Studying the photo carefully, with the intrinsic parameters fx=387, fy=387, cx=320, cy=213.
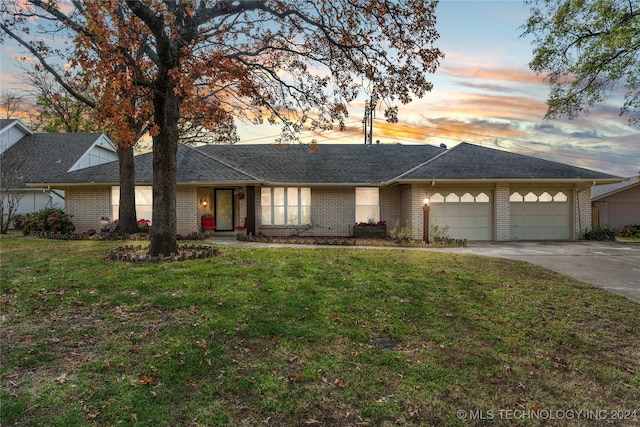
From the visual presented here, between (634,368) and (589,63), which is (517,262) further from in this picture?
(589,63)

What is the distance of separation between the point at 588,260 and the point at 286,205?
40.1 feet

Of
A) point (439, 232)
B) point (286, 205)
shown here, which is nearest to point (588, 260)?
point (439, 232)

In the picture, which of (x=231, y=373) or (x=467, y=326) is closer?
(x=231, y=373)

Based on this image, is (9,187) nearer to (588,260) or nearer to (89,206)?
(89,206)

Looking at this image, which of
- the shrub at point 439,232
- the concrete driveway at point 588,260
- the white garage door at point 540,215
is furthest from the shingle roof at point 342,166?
the concrete driveway at point 588,260

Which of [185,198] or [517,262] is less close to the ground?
[185,198]

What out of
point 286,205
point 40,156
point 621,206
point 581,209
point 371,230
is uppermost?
point 40,156

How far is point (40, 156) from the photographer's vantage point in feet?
83.4

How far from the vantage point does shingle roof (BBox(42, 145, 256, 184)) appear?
17.1 metres

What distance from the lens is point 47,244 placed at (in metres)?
12.8

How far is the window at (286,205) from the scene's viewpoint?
1873 centimetres

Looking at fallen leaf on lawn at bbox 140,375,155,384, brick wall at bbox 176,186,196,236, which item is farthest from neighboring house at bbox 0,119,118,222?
fallen leaf on lawn at bbox 140,375,155,384

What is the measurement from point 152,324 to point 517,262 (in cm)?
960

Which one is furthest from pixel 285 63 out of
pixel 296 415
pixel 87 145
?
pixel 87 145
